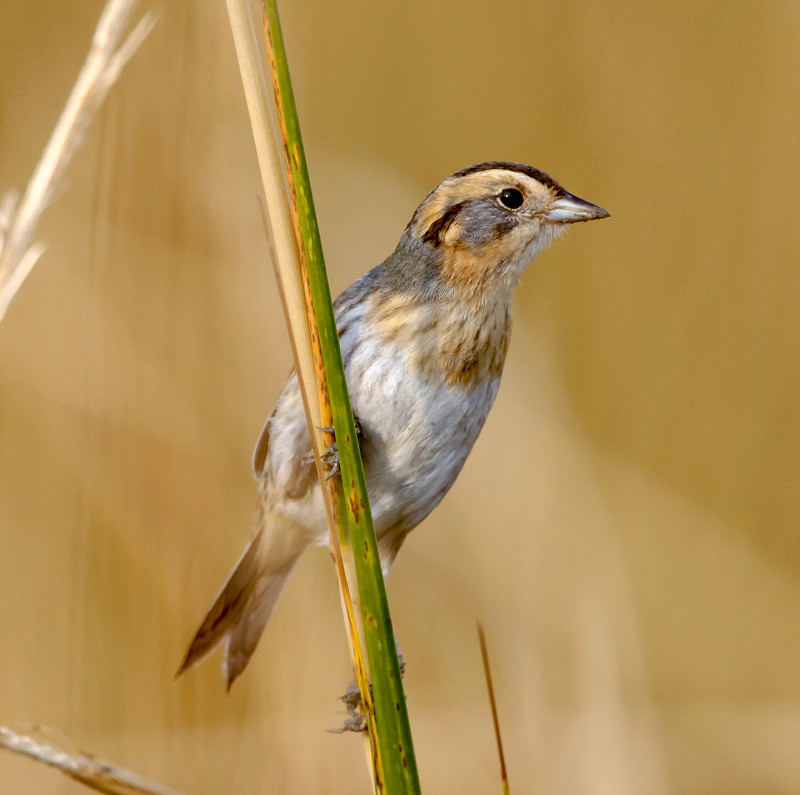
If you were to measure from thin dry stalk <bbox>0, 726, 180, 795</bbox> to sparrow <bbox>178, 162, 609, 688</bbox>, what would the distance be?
98 centimetres

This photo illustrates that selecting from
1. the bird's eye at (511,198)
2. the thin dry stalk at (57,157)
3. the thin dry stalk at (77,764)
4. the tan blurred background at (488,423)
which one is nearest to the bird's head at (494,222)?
the bird's eye at (511,198)

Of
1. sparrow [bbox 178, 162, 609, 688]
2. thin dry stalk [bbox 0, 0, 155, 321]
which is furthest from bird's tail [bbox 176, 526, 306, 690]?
thin dry stalk [bbox 0, 0, 155, 321]

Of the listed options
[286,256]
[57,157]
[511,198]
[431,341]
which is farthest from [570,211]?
[57,157]

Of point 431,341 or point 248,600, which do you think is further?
point 248,600

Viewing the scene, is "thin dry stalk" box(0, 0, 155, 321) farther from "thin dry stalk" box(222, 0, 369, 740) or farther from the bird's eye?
the bird's eye

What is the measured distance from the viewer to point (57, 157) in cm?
103

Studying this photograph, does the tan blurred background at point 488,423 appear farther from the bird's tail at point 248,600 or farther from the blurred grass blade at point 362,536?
the blurred grass blade at point 362,536

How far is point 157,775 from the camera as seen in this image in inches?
83.5

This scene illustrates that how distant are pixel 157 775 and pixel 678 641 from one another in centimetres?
167

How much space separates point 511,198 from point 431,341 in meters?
0.37

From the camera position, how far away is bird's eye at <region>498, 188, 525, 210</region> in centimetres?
192

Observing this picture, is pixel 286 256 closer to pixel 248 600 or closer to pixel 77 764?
pixel 77 764

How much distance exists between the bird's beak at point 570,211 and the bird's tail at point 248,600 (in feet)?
3.19

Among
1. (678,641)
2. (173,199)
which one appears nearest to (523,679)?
(678,641)
